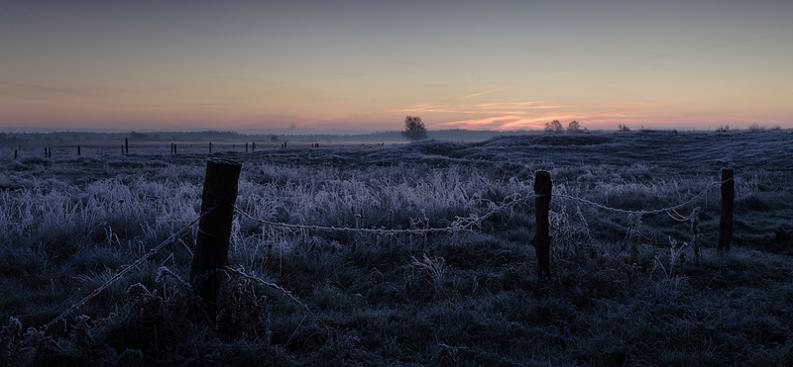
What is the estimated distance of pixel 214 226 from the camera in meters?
4.14

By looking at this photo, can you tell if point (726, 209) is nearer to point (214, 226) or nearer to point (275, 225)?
point (275, 225)

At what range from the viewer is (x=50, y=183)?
649 inches

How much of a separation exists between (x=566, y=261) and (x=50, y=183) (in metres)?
16.6

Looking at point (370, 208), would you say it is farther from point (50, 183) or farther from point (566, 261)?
point (50, 183)

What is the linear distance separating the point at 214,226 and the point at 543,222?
12.9 feet

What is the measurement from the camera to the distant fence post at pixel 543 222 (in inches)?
246

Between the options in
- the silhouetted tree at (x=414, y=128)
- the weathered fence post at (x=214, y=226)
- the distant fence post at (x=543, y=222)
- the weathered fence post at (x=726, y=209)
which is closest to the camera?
the weathered fence post at (x=214, y=226)

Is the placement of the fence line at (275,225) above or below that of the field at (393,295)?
above

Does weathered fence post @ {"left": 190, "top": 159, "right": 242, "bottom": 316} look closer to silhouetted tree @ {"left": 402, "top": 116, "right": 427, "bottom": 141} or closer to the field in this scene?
the field

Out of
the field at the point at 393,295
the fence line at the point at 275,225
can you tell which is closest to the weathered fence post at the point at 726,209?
the fence line at the point at 275,225

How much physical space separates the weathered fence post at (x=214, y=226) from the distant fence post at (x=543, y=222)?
3678mm

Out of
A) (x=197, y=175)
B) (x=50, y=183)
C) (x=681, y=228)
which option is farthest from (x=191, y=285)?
(x=197, y=175)

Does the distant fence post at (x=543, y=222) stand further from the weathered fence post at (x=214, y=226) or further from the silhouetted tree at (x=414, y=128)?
the silhouetted tree at (x=414, y=128)

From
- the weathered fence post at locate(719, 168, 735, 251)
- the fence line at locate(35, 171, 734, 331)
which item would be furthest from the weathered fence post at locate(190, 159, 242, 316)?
the weathered fence post at locate(719, 168, 735, 251)
